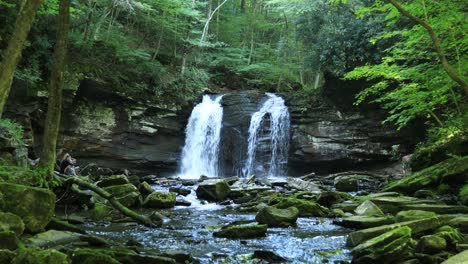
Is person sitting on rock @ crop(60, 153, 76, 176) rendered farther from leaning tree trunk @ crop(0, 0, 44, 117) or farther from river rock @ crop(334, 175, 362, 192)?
river rock @ crop(334, 175, 362, 192)

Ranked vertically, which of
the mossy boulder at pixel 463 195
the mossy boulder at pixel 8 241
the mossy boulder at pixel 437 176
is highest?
the mossy boulder at pixel 437 176

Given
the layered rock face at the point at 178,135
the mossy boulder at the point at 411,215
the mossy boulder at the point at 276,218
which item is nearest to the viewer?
the mossy boulder at the point at 411,215

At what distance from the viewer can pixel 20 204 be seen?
19.1 feet

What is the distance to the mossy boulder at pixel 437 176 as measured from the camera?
10383 mm

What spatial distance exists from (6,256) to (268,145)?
17.0 m

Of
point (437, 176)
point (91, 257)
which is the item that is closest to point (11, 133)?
point (91, 257)

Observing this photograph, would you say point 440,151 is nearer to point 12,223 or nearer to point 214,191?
point 214,191

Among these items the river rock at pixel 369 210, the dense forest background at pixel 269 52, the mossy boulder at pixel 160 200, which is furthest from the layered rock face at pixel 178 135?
the river rock at pixel 369 210

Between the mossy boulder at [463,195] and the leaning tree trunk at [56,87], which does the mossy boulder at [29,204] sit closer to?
the leaning tree trunk at [56,87]

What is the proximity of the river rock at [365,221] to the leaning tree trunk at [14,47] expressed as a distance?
683 cm

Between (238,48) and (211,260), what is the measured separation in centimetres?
2394

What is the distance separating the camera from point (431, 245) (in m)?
5.34

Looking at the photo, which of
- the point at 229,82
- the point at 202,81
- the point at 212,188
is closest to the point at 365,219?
the point at 212,188

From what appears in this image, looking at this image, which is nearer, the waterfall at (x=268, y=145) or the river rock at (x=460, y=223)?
the river rock at (x=460, y=223)
